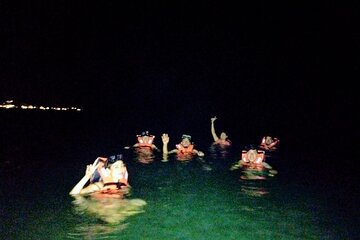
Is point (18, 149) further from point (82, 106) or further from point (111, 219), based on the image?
point (82, 106)

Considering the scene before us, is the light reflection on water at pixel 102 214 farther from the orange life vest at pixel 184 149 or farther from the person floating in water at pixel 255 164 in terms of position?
the orange life vest at pixel 184 149

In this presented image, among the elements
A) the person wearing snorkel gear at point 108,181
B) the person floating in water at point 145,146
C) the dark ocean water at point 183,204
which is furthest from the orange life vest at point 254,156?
the person wearing snorkel gear at point 108,181

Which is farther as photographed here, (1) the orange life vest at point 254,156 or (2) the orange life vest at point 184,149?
(2) the orange life vest at point 184,149

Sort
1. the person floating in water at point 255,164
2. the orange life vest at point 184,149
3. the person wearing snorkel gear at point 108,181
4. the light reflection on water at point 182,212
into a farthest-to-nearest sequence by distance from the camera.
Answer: the orange life vest at point 184,149 → the person floating in water at point 255,164 → the person wearing snorkel gear at point 108,181 → the light reflection on water at point 182,212

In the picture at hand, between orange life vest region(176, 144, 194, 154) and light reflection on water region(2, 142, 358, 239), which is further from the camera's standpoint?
orange life vest region(176, 144, 194, 154)

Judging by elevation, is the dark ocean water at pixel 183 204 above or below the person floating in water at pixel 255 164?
below

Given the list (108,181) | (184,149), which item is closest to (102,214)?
(108,181)

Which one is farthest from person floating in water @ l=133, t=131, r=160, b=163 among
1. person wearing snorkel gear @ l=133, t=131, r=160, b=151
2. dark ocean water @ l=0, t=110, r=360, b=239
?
dark ocean water @ l=0, t=110, r=360, b=239

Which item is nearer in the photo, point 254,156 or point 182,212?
point 182,212

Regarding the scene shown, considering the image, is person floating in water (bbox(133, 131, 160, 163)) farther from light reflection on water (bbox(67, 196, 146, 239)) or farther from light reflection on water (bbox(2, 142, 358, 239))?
light reflection on water (bbox(67, 196, 146, 239))

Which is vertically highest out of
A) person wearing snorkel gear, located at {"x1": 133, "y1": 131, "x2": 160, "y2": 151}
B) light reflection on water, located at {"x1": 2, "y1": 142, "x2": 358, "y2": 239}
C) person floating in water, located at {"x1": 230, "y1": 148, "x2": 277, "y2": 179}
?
person wearing snorkel gear, located at {"x1": 133, "y1": 131, "x2": 160, "y2": 151}

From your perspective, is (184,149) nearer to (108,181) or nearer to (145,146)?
(145,146)

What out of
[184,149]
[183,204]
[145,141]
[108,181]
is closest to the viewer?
[108,181]

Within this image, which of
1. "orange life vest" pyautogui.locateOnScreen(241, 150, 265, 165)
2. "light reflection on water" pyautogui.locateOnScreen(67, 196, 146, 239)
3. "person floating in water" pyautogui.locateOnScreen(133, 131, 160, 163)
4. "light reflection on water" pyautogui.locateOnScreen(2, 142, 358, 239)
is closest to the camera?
"light reflection on water" pyautogui.locateOnScreen(67, 196, 146, 239)
